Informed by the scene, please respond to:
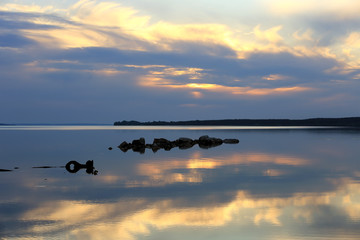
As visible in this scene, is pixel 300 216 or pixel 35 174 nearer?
pixel 300 216

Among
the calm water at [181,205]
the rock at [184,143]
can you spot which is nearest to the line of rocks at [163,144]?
the rock at [184,143]

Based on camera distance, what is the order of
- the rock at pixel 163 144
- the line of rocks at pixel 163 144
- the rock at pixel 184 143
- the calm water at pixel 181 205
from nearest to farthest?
1. the calm water at pixel 181 205
2. the line of rocks at pixel 163 144
3. the rock at pixel 163 144
4. the rock at pixel 184 143

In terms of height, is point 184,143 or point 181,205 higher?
point 181,205

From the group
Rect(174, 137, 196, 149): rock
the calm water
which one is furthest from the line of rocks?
the calm water

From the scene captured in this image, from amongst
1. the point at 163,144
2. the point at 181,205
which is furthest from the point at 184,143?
the point at 181,205

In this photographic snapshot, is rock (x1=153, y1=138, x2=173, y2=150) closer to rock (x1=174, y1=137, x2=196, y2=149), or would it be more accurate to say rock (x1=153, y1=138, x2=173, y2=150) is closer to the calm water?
rock (x1=174, y1=137, x2=196, y2=149)

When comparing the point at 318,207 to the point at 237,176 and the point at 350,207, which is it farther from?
the point at 237,176

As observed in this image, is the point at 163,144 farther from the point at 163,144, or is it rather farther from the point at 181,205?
the point at 181,205

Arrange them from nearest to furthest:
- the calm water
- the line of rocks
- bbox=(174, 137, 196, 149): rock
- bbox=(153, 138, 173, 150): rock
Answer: the calm water
the line of rocks
bbox=(153, 138, 173, 150): rock
bbox=(174, 137, 196, 149): rock

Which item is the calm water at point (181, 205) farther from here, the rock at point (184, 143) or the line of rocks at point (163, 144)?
the rock at point (184, 143)

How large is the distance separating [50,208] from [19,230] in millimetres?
3206

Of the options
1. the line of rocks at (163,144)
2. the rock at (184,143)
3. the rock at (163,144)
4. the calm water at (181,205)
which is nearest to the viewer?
the calm water at (181,205)

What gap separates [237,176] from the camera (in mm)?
25391

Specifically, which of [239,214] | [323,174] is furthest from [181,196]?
[323,174]
